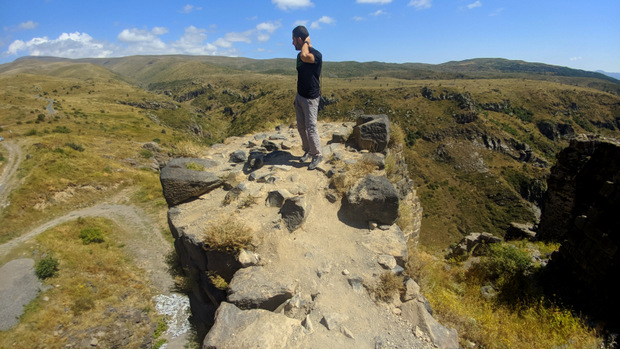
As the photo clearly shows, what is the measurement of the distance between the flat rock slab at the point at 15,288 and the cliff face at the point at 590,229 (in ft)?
65.1

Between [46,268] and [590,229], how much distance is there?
2216 cm

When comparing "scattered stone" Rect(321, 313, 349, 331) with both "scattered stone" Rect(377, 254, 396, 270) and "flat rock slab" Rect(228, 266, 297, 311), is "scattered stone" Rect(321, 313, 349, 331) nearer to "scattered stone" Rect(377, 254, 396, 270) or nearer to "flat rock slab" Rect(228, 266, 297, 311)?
"flat rock slab" Rect(228, 266, 297, 311)

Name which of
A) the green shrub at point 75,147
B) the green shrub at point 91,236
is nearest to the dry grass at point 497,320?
the green shrub at point 91,236

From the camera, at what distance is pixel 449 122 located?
8000 centimetres

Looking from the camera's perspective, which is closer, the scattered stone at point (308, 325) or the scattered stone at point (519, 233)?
the scattered stone at point (308, 325)

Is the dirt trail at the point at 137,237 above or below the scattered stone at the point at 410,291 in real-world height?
below

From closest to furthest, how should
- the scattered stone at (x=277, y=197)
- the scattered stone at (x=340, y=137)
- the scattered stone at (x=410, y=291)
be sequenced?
the scattered stone at (x=410, y=291)
the scattered stone at (x=277, y=197)
the scattered stone at (x=340, y=137)

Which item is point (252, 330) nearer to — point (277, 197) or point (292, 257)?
point (292, 257)

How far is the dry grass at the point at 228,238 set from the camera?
4547mm

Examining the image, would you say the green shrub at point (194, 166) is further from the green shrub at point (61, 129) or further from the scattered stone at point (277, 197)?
the green shrub at point (61, 129)

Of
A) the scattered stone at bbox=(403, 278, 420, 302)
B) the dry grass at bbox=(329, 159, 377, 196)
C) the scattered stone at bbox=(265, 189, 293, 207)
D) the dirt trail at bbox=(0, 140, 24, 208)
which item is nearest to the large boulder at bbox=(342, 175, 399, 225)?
the dry grass at bbox=(329, 159, 377, 196)

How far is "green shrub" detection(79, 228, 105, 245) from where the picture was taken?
16031 millimetres

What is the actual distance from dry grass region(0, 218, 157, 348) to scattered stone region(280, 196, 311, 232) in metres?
7.63

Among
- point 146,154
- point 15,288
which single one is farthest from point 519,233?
point 146,154
